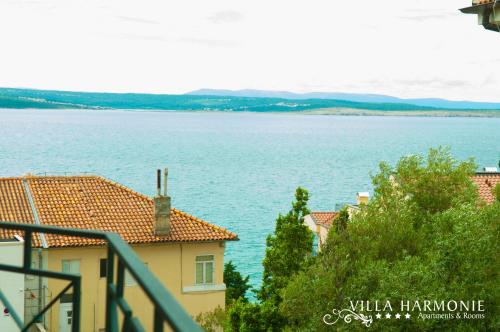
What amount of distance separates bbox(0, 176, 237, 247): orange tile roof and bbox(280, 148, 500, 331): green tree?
36.3 ft

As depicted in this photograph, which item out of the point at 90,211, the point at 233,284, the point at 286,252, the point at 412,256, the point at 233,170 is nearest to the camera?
the point at 412,256

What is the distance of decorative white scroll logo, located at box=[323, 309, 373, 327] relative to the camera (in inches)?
640

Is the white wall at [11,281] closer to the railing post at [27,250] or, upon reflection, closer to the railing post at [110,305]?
the railing post at [27,250]

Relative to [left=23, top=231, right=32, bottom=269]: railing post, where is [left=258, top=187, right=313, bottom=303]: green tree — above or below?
below

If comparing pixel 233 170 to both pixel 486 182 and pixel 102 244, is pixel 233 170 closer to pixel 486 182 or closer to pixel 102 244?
pixel 486 182

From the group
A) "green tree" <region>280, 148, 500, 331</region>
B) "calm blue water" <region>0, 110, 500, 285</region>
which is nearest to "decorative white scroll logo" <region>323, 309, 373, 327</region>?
"green tree" <region>280, 148, 500, 331</region>

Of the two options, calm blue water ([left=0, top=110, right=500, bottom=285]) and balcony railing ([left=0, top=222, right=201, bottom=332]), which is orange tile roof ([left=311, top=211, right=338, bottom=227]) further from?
balcony railing ([left=0, top=222, right=201, bottom=332])

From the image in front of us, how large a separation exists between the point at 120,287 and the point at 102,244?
29543 millimetres

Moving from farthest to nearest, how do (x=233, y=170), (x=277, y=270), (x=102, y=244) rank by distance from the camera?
(x=233, y=170), (x=102, y=244), (x=277, y=270)

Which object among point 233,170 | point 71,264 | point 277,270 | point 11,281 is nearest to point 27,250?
point 11,281

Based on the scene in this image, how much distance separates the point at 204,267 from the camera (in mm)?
33906

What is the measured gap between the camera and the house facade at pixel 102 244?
31.2 m

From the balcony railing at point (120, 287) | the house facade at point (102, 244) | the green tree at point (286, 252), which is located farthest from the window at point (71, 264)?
the balcony railing at point (120, 287)

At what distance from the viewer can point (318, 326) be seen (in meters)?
18.0
